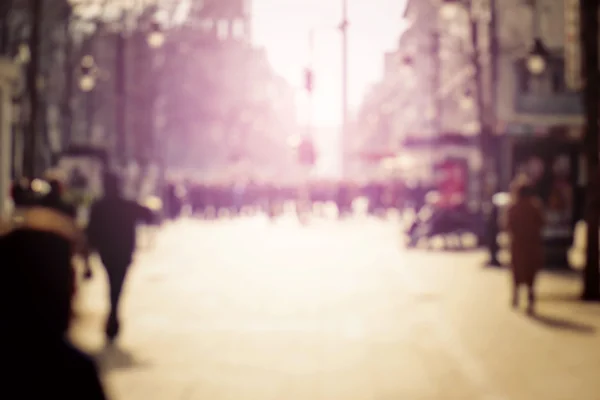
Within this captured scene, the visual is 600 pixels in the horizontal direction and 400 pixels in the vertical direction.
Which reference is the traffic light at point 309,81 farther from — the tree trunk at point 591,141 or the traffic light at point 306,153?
the tree trunk at point 591,141

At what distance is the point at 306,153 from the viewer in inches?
1812

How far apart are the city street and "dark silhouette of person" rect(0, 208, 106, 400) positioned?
17.8 feet

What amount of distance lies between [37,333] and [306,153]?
43.5m

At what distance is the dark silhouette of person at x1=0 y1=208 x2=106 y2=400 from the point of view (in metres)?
2.61

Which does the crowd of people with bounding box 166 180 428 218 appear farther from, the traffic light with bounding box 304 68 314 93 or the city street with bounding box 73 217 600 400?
the city street with bounding box 73 217 600 400

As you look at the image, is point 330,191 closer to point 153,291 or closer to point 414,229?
point 414,229

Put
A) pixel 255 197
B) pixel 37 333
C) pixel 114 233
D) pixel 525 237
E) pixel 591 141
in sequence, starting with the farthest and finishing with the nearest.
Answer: pixel 255 197
pixel 591 141
pixel 525 237
pixel 114 233
pixel 37 333

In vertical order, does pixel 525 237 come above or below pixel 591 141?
below

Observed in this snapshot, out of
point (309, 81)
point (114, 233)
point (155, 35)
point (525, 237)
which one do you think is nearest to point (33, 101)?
point (155, 35)

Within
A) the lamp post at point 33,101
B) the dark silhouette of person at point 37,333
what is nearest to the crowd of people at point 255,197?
the lamp post at point 33,101

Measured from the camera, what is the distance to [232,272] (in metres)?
19.4

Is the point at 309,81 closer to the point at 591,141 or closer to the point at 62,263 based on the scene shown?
the point at 591,141

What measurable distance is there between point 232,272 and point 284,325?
7.17 m

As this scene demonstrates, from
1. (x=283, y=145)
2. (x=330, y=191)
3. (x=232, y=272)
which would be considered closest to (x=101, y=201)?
(x=232, y=272)
